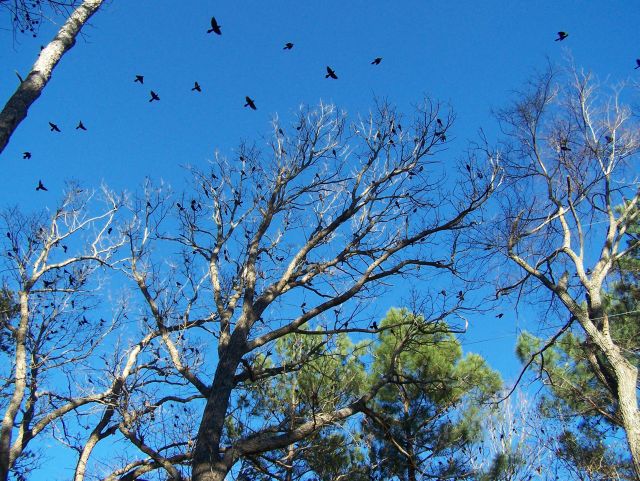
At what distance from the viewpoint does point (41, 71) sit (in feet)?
13.8

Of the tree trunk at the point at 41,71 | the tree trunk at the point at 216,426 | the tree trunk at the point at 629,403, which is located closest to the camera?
the tree trunk at the point at 41,71

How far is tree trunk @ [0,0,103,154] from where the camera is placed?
3754mm

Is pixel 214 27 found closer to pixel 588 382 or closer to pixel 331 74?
pixel 331 74

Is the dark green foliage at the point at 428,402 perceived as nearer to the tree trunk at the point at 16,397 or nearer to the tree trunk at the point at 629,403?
the tree trunk at the point at 629,403

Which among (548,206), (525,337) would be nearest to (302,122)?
(548,206)

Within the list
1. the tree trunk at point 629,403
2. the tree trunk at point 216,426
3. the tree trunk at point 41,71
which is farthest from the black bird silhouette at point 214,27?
the tree trunk at point 629,403

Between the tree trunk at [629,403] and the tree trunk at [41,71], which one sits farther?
the tree trunk at [629,403]

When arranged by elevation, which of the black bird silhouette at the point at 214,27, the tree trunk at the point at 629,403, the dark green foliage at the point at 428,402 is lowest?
the tree trunk at the point at 629,403

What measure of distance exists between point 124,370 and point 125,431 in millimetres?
2594

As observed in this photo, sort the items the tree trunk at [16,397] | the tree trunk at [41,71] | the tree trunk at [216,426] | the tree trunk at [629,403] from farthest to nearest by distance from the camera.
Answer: the tree trunk at [16,397]
the tree trunk at [629,403]
the tree trunk at [216,426]
the tree trunk at [41,71]

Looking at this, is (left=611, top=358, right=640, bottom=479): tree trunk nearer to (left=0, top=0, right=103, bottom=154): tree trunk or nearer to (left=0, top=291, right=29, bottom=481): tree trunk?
(left=0, top=0, right=103, bottom=154): tree trunk

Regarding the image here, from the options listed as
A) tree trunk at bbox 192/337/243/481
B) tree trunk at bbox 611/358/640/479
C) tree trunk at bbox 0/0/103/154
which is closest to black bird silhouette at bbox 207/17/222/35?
tree trunk at bbox 0/0/103/154

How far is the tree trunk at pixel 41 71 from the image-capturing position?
12.3 ft

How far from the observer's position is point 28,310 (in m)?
8.70
